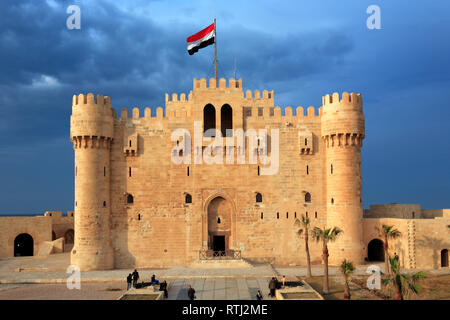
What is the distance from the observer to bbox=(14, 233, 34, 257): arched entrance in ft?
160

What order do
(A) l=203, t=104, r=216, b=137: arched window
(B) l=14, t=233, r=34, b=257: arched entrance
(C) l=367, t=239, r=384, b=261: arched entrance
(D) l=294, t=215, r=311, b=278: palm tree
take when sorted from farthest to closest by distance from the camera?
1. (B) l=14, t=233, r=34, b=257: arched entrance
2. (A) l=203, t=104, r=216, b=137: arched window
3. (C) l=367, t=239, r=384, b=261: arched entrance
4. (D) l=294, t=215, r=311, b=278: palm tree

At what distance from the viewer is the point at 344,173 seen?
36188mm

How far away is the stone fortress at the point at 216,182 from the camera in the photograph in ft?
118

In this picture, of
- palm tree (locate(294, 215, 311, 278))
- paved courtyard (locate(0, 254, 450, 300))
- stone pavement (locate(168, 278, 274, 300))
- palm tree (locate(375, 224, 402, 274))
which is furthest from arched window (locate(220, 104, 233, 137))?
palm tree (locate(375, 224, 402, 274))

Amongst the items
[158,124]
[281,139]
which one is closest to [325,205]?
[281,139]

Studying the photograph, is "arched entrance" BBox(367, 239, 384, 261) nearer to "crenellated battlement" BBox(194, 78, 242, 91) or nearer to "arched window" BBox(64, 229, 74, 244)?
"crenellated battlement" BBox(194, 78, 242, 91)

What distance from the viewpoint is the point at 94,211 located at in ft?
117

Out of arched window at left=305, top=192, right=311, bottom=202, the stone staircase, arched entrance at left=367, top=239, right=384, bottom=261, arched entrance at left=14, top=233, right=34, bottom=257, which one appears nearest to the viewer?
the stone staircase

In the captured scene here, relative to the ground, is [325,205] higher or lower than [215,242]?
higher

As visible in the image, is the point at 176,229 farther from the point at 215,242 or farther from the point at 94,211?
the point at 94,211

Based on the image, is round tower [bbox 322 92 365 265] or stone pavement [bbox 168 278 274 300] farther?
round tower [bbox 322 92 365 265]

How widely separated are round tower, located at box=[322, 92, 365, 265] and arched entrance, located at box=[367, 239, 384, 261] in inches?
169
